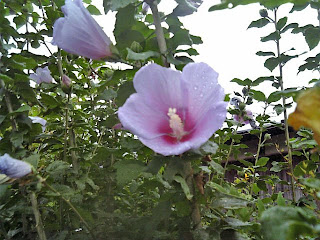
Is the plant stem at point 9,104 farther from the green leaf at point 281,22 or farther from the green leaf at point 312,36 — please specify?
the green leaf at point 281,22

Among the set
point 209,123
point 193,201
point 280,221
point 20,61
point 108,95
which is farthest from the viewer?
point 20,61

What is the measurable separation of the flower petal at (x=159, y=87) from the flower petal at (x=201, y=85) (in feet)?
0.06

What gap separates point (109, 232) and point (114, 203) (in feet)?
0.81

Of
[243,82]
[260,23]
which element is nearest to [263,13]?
[260,23]

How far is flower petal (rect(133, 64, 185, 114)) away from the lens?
0.57 metres

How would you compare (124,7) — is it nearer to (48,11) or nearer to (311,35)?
(48,11)

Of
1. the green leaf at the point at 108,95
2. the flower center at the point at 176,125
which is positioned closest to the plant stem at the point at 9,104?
the green leaf at the point at 108,95

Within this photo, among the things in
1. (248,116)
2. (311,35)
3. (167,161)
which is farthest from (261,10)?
(167,161)

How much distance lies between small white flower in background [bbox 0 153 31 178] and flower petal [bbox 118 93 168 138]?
0.68ft

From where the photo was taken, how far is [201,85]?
23.3 inches

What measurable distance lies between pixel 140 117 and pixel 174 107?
8 centimetres

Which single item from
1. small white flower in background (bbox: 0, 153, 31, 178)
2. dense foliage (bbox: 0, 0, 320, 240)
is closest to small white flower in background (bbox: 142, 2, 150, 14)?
dense foliage (bbox: 0, 0, 320, 240)

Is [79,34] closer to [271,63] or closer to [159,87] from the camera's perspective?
[159,87]

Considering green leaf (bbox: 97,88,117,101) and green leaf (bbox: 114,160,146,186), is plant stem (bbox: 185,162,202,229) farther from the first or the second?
green leaf (bbox: 97,88,117,101)
